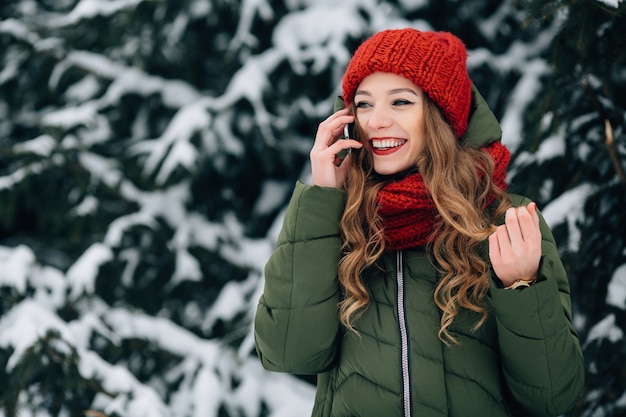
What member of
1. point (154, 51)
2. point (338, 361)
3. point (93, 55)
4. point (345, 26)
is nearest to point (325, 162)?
point (338, 361)

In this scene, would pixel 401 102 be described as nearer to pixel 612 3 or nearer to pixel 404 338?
pixel 404 338

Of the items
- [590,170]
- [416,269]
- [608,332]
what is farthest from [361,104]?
[608,332]

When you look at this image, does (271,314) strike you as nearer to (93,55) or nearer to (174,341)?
(174,341)

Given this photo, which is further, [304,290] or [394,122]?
[394,122]

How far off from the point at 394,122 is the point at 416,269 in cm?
46

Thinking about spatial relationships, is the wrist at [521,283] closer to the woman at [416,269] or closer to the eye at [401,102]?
the woman at [416,269]

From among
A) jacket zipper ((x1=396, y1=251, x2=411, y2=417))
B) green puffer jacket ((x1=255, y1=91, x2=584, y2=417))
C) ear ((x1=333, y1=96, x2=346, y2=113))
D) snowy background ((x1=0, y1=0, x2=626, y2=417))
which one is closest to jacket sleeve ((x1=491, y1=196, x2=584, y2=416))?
green puffer jacket ((x1=255, y1=91, x2=584, y2=417))

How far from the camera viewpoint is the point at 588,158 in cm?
285

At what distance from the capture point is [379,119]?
76.3 inches

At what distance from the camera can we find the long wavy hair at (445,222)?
1808mm

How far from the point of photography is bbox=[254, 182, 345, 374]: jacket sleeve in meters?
1.82

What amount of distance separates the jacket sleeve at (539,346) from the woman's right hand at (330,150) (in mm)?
605

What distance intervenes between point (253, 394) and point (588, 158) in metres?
2.11

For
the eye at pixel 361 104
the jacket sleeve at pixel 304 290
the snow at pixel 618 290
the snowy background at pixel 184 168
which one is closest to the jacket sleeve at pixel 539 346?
the jacket sleeve at pixel 304 290
